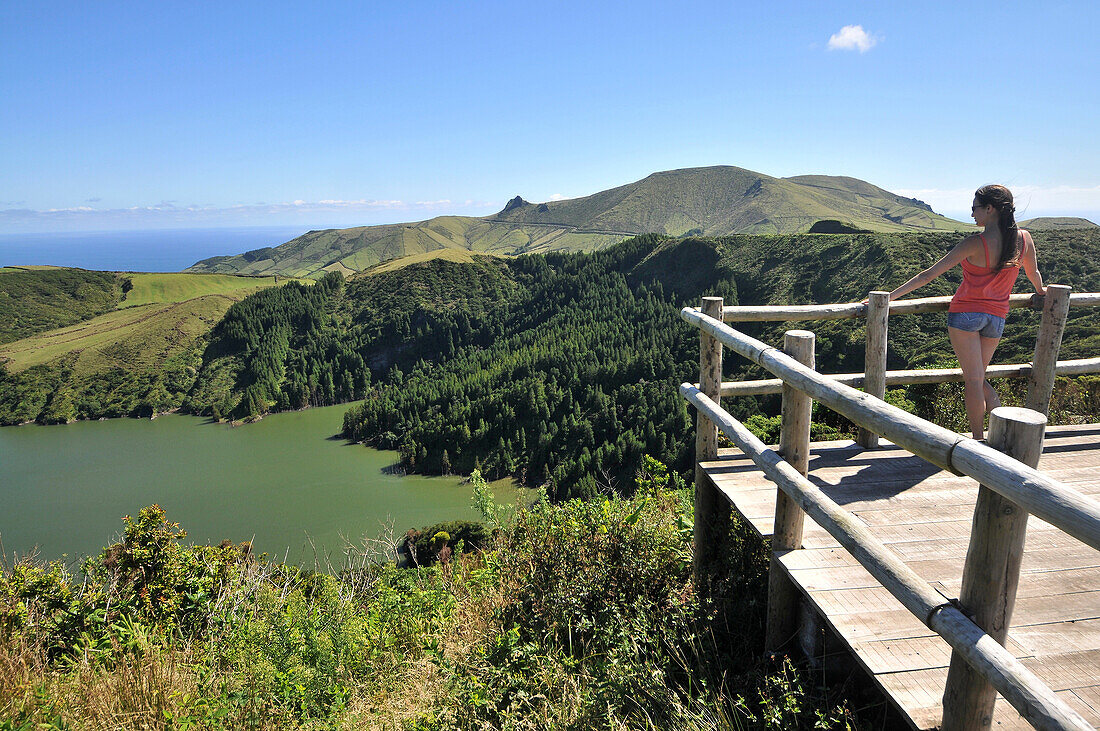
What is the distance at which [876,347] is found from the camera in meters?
4.11

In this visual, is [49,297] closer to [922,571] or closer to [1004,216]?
[1004,216]

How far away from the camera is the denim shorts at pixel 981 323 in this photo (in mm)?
4062

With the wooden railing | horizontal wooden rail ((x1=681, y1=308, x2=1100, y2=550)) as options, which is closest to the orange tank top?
the wooden railing

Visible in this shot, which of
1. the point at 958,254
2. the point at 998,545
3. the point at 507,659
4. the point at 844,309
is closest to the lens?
the point at 998,545

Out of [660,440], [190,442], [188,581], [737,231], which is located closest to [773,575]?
[188,581]

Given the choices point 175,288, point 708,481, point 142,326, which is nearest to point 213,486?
point 142,326

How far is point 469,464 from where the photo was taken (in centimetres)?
6706

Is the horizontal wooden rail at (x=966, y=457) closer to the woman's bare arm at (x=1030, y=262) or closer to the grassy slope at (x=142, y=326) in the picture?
the woman's bare arm at (x=1030, y=262)

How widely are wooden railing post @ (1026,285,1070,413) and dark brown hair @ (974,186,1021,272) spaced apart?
564 millimetres

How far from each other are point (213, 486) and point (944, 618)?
72611mm

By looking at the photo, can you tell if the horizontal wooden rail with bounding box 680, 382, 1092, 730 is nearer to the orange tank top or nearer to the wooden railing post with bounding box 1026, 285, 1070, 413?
the orange tank top

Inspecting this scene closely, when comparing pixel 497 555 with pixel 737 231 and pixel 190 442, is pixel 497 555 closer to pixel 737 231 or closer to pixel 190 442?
pixel 190 442

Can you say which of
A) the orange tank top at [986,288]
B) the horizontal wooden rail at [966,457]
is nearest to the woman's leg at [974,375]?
the orange tank top at [986,288]

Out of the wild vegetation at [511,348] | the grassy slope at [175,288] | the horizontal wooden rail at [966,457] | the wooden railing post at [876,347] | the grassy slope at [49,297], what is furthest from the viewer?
the grassy slope at [175,288]
